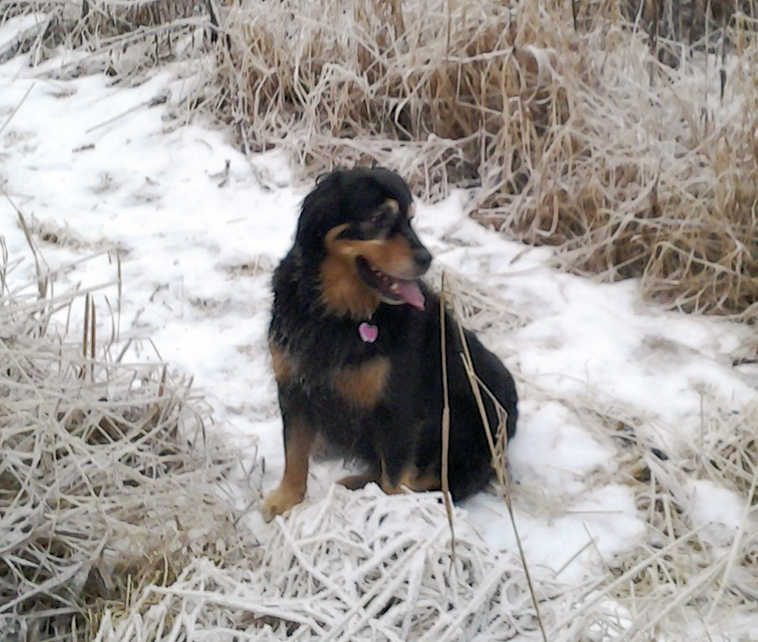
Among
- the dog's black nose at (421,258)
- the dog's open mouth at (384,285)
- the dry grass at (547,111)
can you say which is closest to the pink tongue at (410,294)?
the dog's open mouth at (384,285)

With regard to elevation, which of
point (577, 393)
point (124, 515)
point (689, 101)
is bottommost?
point (577, 393)

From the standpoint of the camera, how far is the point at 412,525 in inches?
Result: 87.5

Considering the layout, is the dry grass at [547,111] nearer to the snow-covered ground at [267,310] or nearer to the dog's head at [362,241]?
the snow-covered ground at [267,310]

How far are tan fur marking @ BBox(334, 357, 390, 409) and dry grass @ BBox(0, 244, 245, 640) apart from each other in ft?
1.50

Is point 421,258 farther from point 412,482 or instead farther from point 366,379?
point 412,482

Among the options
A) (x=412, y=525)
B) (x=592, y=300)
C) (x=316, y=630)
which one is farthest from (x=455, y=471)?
(x=592, y=300)

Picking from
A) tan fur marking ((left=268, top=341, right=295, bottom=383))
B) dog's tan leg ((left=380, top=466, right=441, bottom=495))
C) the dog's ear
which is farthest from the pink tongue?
dog's tan leg ((left=380, top=466, right=441, bottom=495))

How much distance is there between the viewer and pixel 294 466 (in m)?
2.73

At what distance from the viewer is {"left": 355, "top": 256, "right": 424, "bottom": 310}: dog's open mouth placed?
2.53 m

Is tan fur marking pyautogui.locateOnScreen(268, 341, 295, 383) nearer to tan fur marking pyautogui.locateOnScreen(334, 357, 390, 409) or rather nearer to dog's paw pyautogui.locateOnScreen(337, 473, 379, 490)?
tan fur marking pyautogui.locateOnScreen(334, 357, 390, 409)

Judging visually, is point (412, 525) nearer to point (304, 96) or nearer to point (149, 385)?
point (149, 385)

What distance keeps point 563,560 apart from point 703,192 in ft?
6.18

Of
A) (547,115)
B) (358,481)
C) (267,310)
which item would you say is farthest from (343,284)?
(547,115)

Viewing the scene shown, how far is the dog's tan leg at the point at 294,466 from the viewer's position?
8.89ft
